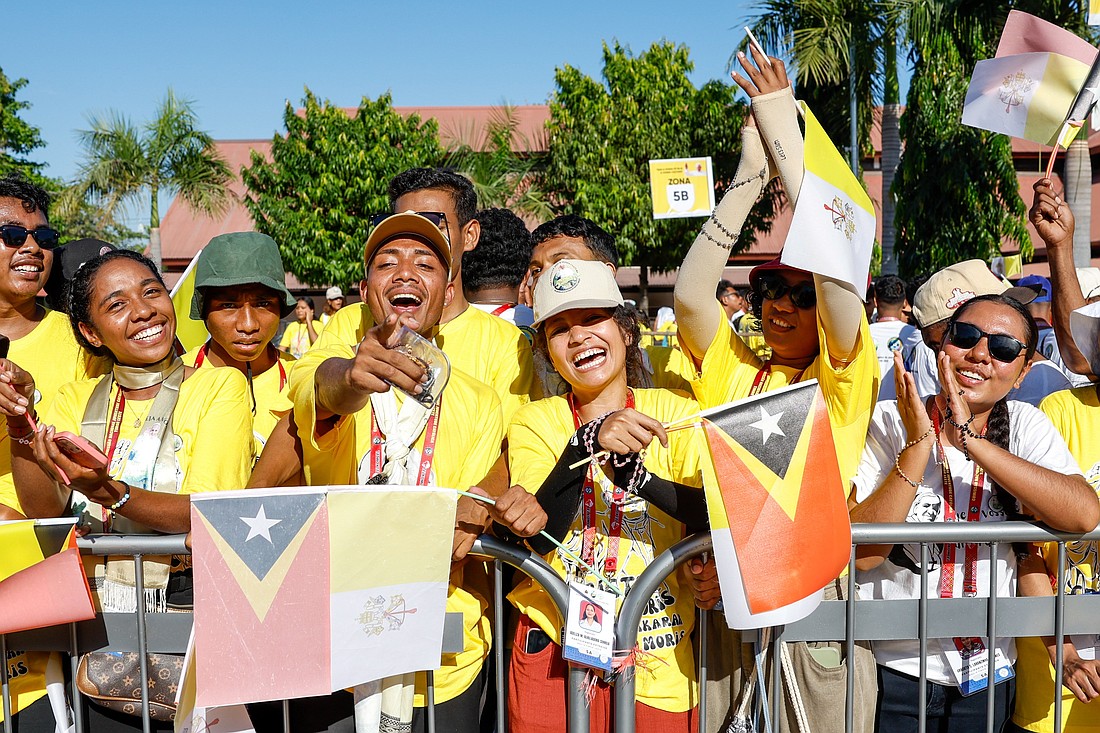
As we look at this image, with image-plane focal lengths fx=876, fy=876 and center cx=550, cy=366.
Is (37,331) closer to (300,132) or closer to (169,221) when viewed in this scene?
(300,132)

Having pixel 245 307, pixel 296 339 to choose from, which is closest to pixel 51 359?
pixel 245 307

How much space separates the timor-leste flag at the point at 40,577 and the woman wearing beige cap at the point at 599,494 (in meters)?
1.29

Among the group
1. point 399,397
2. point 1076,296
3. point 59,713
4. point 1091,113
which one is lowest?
point 59,713

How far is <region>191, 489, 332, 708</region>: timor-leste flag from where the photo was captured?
2389 mm

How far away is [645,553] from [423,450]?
0.76 meters

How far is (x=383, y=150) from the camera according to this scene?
22.7 meters

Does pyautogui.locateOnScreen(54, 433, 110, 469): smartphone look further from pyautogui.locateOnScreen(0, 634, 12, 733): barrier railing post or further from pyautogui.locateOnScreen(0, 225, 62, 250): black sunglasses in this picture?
pyautogui.locateOnScreen(0, 225, 62, 250): black sunglasses

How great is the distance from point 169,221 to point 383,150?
13360mm

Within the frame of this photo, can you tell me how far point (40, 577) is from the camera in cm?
254

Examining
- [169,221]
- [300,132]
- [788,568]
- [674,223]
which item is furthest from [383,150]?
[788,568]

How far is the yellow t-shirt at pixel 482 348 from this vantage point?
3248 mm

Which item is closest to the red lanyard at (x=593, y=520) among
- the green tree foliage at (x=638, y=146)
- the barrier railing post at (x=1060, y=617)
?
the barrier railing post at (x=1060, y=617)

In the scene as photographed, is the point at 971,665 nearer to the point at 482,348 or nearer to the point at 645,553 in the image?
the point at 645,553

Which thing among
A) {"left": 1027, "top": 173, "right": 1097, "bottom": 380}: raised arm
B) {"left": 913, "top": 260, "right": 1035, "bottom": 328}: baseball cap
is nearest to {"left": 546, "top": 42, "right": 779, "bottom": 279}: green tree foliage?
{"left": 913, "top": 260, "right": 1035, "bottom": 328}: baseball cap
